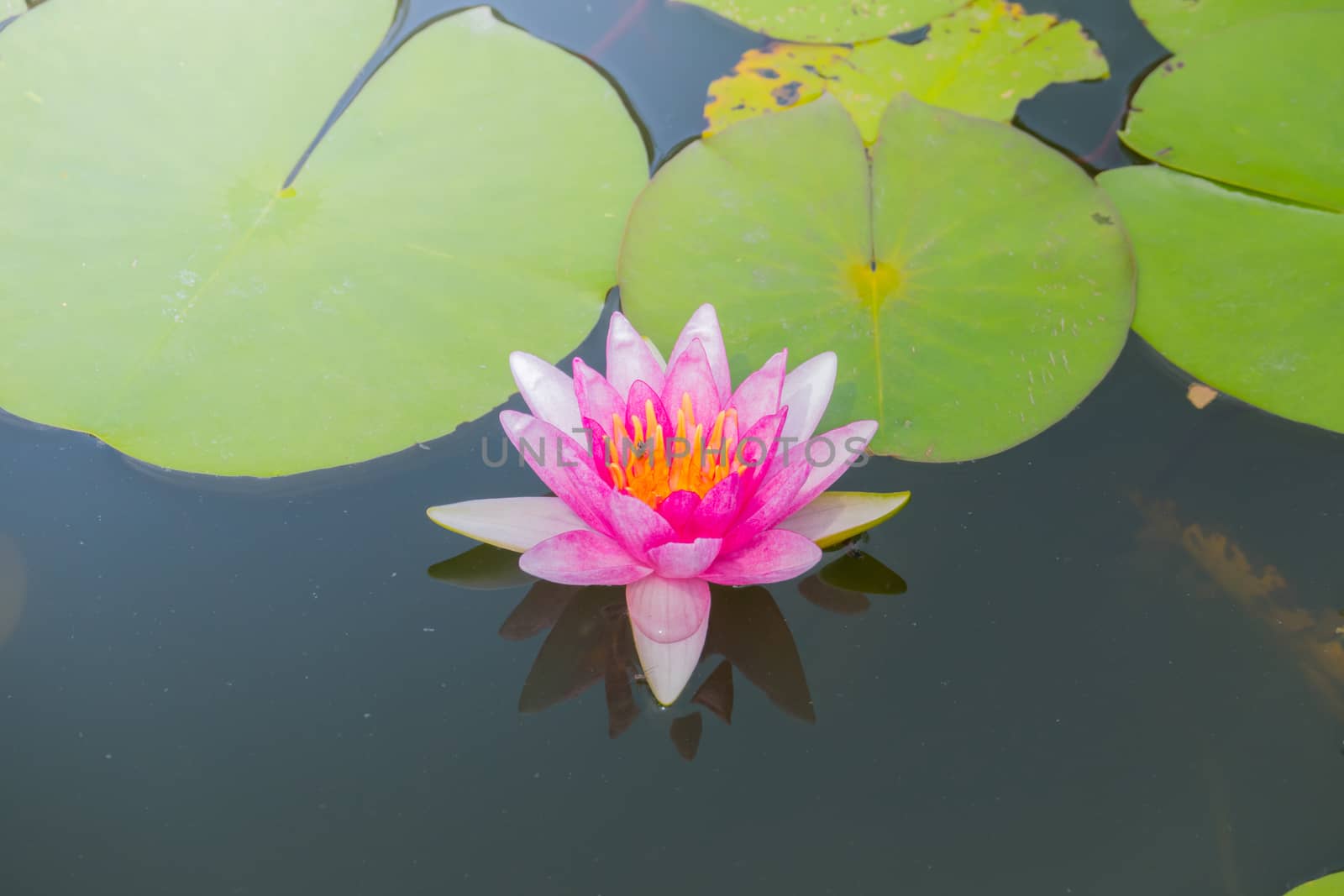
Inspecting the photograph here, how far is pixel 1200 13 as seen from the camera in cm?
275

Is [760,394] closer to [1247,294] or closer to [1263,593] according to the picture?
[1263,593]

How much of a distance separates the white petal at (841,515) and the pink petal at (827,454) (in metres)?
0.07

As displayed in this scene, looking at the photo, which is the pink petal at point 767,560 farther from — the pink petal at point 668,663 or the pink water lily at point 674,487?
the pink petal at point 668,663

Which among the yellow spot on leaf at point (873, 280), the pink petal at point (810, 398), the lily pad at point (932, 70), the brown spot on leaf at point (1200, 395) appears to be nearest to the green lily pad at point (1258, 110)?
the lily pad at point (932, 70)

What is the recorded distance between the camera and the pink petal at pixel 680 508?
64.1 inches

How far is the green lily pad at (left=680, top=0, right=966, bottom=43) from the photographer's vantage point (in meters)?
2.72

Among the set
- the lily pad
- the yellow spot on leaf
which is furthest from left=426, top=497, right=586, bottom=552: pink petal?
the lily pad

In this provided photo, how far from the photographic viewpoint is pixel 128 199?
2258mm

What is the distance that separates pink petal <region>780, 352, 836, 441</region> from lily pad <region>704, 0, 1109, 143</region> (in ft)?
3.22

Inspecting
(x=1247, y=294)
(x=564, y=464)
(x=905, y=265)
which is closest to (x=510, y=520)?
(x=564, y=464)

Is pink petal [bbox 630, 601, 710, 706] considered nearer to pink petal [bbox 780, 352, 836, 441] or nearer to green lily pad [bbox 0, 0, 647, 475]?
pink petal [bbox 780, 352, 836, 441]

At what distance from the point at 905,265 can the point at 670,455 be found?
35.0 inches

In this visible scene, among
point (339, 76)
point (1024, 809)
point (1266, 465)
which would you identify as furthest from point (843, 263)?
point (339, 76)

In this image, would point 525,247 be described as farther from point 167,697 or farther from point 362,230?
point 167,697
